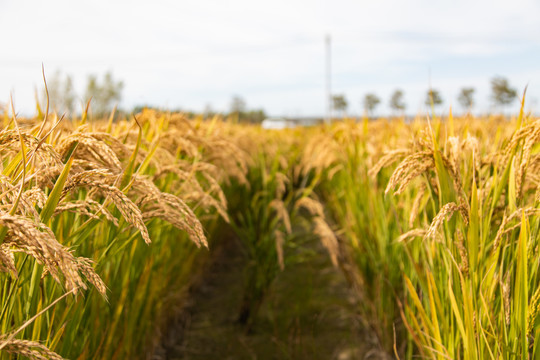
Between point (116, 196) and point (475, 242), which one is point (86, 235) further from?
point (475, 242)

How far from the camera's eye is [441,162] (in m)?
1.37

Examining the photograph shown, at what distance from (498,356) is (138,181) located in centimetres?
124

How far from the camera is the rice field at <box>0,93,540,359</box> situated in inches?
39.1

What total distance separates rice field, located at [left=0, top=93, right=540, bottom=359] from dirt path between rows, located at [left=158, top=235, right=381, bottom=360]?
0.12 m

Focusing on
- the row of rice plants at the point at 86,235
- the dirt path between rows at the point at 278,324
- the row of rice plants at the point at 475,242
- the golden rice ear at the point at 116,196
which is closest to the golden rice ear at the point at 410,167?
the row of rice plants at the point at 475,242

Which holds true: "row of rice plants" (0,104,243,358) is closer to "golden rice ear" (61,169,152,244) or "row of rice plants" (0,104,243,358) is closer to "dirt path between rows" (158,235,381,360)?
"golden rice ear" (61,169,152,244)

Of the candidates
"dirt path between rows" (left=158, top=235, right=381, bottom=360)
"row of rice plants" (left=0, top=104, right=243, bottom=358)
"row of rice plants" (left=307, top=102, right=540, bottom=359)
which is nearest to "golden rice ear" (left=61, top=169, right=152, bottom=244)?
"row of rice plants" (left=0, top=104, right=243, bottom=358)

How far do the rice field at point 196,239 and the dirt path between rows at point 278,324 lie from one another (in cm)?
12

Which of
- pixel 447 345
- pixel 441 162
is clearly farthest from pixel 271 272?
pixel 441 162

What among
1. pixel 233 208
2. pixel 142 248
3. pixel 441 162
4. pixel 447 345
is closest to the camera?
pixel 441 162

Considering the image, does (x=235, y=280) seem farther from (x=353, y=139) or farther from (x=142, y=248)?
(x=142, y=248)

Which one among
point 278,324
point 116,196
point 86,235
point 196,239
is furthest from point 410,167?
point 278,324

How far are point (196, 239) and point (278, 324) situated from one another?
8.04 ft

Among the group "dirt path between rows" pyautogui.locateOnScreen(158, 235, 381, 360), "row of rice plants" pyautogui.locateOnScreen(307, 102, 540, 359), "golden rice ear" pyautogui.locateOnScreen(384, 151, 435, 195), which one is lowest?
"dirt path between rows" pyautogui.locateOnScreen(158, 235, 381, 360)
